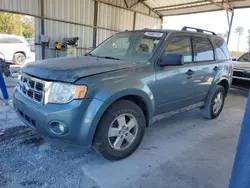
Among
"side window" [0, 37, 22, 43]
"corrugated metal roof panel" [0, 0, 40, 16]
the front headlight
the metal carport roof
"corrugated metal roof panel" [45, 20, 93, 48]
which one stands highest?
the metal carport roof

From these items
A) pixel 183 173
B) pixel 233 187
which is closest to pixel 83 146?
pixel 183 173

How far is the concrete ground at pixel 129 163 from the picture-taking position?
2371mm

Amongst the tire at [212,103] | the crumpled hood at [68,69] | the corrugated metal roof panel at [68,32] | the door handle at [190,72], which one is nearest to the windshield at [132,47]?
the crumpled hood at [68,69]

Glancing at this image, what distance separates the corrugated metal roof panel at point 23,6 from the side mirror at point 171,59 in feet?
28.5

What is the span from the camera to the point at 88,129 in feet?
7.53

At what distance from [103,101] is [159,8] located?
14284mm

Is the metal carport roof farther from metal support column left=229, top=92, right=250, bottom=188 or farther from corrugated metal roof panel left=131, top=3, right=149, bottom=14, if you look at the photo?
metal support column left=229, top=92, right=250, bottom=188

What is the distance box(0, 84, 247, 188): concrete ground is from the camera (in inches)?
93.4

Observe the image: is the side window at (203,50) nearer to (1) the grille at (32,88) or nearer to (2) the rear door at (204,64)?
(2) the rear door at (204,64)

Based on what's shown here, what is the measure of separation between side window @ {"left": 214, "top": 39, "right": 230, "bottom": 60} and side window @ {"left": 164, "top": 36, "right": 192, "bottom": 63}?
1.04 metres

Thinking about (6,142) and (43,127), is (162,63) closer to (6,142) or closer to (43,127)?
(43,127)

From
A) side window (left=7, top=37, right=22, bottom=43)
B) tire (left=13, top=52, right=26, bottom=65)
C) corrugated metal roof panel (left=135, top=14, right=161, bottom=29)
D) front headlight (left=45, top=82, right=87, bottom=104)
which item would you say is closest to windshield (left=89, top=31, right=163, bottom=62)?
front headlight (left=45, top=82, right=87, bottom=104)

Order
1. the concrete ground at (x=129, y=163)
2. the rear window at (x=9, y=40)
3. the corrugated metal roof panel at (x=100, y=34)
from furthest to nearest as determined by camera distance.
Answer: the corrugated metal roof panel at (x=100, y=34), the rear window at (x=9, y=40), the concrete ground at (x=129, y=163)

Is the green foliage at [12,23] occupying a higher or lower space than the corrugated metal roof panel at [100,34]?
higher
